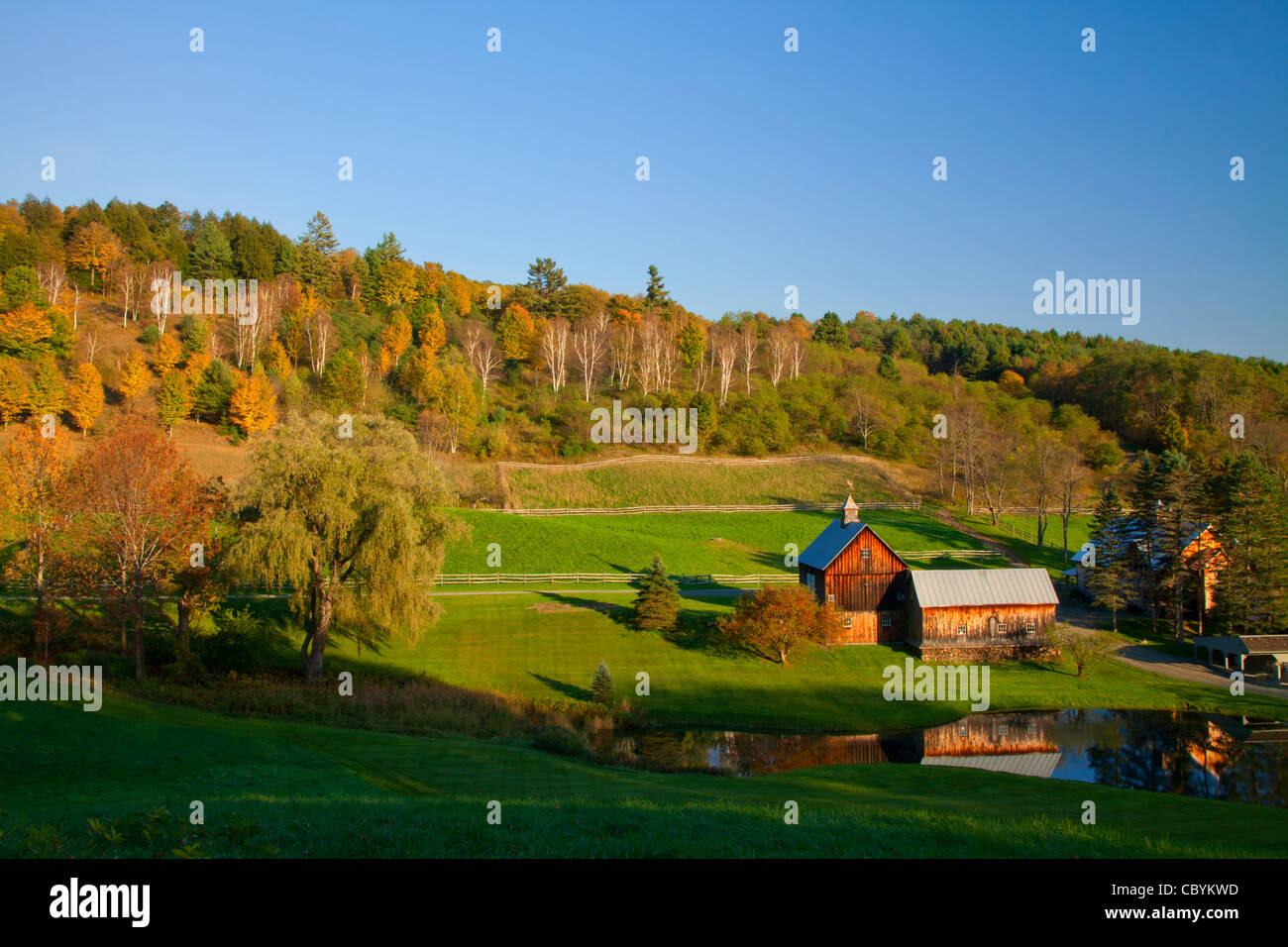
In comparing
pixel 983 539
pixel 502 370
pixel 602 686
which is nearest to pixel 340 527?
pixel 602 686

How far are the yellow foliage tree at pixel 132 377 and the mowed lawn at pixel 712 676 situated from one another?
155 feet

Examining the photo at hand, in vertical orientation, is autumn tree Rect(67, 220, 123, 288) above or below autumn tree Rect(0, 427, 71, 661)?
above

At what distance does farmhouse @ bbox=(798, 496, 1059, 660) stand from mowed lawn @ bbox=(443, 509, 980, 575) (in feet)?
36.0

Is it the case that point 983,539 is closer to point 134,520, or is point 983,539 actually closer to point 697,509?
point 697,509

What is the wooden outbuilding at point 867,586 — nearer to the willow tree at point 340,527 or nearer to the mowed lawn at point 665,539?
the mowed lawn at point 665,539

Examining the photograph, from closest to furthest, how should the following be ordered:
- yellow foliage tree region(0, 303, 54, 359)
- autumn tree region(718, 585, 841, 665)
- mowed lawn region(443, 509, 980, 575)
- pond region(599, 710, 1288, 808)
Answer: pond region(599, 710, 1288, 808) < autumn tree region(718, 585, 841, 665) < mowed lawn region(443, 509, 980, 575) < yellow foliage tree region(0, 303, 54, 359)

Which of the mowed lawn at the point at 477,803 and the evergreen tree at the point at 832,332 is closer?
the mowed lawn at the point at 477,803

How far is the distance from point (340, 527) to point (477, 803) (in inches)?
754

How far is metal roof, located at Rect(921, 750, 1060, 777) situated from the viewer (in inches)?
958

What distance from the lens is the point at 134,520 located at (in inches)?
1044

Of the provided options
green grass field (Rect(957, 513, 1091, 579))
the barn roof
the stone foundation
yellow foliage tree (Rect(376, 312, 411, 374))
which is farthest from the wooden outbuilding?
yellow foliage tree (Rect(376, 312, 411, 374))

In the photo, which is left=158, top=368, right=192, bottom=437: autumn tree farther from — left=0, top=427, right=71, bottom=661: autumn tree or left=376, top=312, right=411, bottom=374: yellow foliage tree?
left=0, top=427, right=71, bottom=661: autumn tree

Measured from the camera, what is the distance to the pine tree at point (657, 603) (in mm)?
36906

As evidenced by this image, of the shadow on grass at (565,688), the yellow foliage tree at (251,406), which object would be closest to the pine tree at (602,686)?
the shadow on grass at (565,688)
